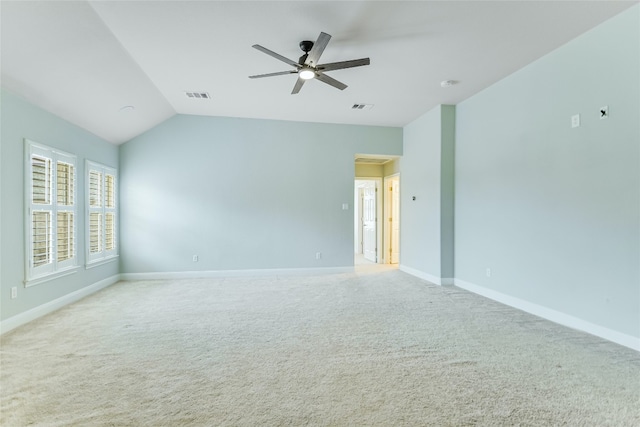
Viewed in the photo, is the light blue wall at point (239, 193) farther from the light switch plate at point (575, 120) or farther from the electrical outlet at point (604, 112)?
the electrical outlet at point (604, 112)

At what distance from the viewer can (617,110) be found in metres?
2.72

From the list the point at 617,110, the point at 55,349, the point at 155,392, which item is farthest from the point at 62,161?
the point at 617,110

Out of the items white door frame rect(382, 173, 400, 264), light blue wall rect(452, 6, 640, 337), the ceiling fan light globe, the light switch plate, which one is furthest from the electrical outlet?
white door frame rect(382, 173, 400, 264)

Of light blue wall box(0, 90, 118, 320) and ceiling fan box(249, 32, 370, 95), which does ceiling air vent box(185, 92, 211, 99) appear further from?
ceiling fan box(249, 32, 370, 95)

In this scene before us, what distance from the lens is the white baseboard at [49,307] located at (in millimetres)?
3048

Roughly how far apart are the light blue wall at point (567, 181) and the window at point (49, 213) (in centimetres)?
572

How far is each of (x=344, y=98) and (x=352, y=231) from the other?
2.60 meters

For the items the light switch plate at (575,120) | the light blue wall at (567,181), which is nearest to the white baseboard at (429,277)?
the light blue wall at (567,181)

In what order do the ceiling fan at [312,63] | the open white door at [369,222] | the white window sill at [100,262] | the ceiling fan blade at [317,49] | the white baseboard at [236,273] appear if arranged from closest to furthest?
the ceiling fan blade at [317,49]
the ceiling fan at [312,63]
the white window sill at [100,262]
the white baseboard at [236,273]
the open white door at [369,222]

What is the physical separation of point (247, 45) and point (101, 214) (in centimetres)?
369

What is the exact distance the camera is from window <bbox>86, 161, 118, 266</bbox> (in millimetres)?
4523

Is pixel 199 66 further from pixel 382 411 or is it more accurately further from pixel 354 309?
pixel 382 411

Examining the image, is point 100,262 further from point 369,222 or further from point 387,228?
point 369,222

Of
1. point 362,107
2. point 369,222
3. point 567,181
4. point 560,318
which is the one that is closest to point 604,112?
point 567,181
